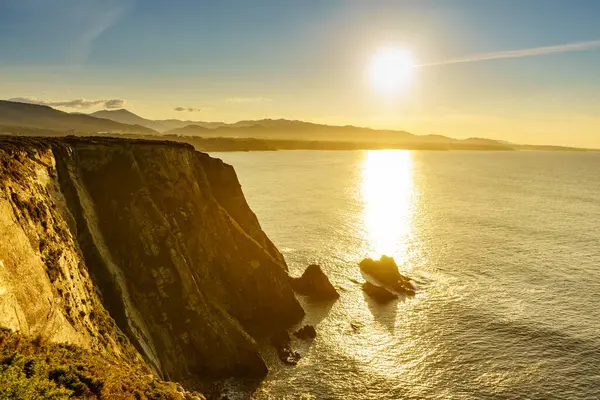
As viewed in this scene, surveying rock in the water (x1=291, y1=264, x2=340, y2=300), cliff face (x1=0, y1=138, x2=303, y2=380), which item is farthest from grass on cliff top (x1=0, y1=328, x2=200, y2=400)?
rock in the water (x1=291, y1=264, x2=340, y2=300)

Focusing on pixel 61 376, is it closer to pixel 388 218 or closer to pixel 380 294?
pixel 380 294

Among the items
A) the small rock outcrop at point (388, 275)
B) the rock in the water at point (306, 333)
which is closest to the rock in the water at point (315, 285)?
the rock in the water at point (306, 333)

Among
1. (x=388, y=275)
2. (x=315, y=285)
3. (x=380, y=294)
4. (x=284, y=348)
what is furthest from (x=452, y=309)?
(x=284, y=348)

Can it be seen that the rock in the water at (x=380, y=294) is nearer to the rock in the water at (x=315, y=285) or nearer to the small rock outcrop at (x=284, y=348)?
the rock in the water at (x=315, y=285)

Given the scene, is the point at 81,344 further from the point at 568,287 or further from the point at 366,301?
the point at 568,287

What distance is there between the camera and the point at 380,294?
6028cm

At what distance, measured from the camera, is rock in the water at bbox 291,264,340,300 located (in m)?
59.9

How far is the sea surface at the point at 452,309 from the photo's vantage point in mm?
40219

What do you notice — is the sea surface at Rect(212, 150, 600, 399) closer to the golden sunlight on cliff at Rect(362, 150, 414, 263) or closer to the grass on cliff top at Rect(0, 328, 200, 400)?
the golden sunlight on cliff at Rect(362, 150, 414, 263)

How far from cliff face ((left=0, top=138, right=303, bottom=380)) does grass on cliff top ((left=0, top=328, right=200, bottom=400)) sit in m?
1.41

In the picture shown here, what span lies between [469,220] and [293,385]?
305 feet

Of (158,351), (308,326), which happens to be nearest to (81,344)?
(158,351)

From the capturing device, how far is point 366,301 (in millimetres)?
59438

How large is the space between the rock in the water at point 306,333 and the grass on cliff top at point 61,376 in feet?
86.5
